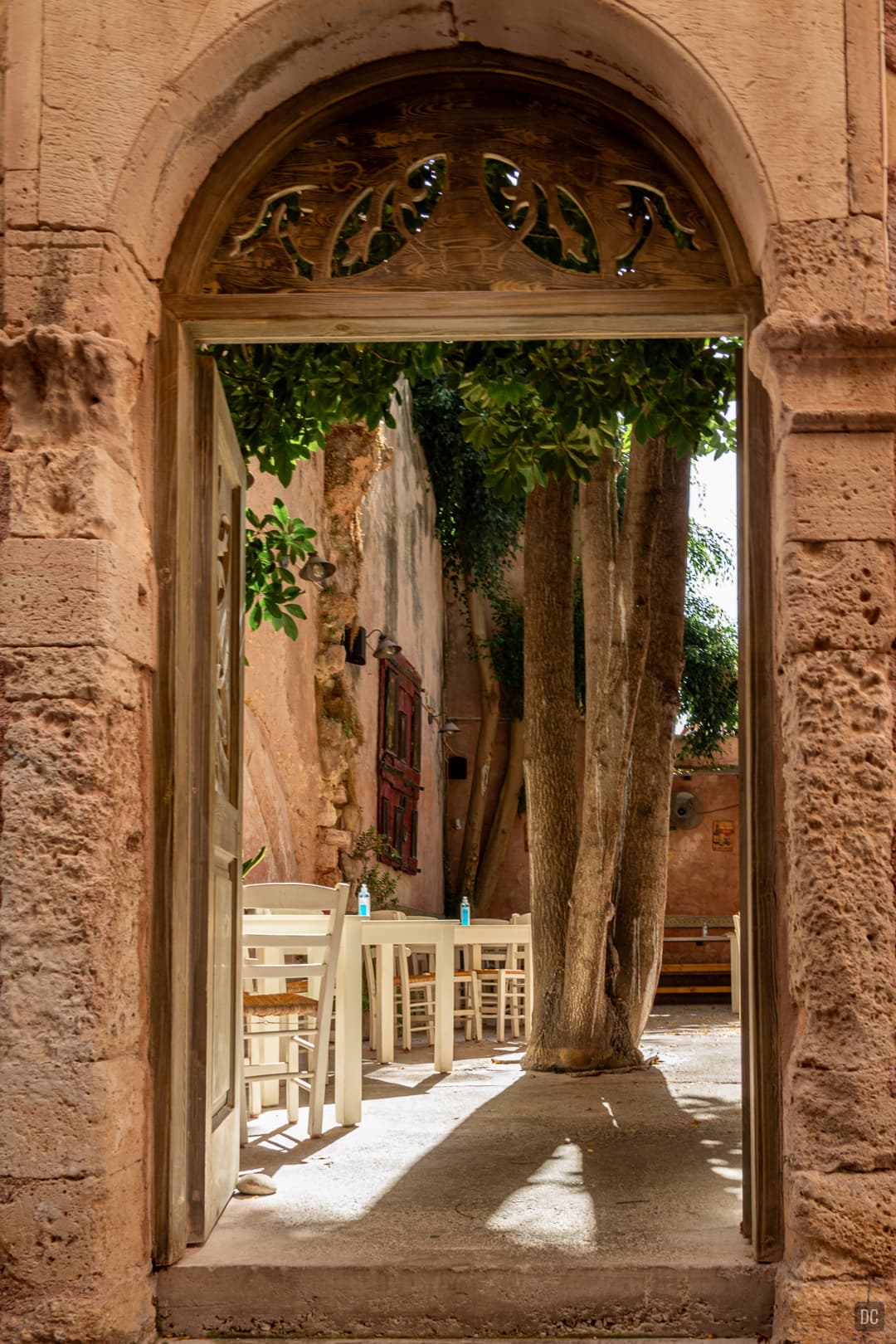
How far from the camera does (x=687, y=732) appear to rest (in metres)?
17.5

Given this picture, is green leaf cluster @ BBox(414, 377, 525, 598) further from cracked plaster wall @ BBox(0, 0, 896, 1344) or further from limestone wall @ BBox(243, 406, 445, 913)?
cracked plaster wall @ BBox(0, 0, 896, 1344)

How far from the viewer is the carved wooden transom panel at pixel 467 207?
12.0ft

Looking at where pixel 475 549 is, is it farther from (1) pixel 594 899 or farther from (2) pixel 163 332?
(2) pixel 163 332

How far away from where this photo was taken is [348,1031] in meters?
Result: 5.55

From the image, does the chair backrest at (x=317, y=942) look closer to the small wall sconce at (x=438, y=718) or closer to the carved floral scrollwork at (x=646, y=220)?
the carved floral scrollwork at (x=646, y=220)

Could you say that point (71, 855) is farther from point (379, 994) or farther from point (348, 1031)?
point (379, 994)

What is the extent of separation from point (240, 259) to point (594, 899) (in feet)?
14.0

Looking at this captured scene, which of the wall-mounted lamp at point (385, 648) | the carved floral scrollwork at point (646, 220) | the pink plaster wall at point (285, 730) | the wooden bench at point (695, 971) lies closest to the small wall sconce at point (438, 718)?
the wooden bench at point (695, 971)

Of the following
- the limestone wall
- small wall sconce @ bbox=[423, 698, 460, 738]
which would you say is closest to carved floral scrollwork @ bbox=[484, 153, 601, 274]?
the limestone wall

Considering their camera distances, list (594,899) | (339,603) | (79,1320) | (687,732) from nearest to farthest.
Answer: (79,1320), (594,899), (339,603), (687,732)

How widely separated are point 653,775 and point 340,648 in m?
4.18

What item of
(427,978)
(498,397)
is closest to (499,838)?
(427,978)

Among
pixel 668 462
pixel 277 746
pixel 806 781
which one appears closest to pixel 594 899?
pixel 668 462

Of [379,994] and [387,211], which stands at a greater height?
[387,211]
